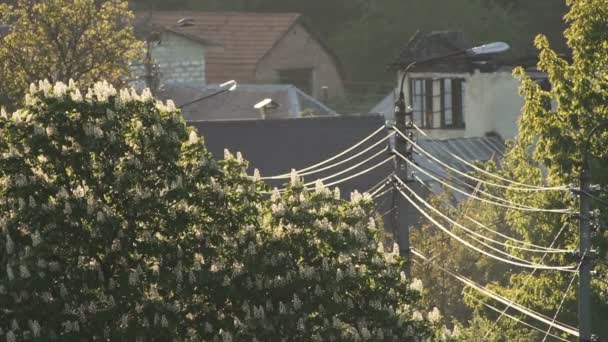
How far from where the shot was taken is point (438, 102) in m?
67.5

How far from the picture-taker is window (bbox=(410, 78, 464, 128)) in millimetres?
66625

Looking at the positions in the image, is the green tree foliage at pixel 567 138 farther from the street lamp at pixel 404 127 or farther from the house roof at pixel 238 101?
the house roof at pixel 238 101

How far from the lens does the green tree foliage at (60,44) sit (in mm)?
48000

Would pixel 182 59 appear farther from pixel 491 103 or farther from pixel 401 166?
pixel 401 166

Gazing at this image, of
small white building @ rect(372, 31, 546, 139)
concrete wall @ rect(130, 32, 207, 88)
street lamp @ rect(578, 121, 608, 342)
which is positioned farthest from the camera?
concrete wall @ rect(130, 32, 207, 88)

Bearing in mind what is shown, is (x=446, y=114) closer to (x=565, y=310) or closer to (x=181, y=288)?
(x=565, y=310)

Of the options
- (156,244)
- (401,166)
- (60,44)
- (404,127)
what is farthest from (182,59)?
(156,244)

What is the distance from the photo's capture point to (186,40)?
87312 mm

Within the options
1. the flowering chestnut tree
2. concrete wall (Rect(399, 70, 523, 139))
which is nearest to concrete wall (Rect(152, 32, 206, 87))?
concrete wall (Rect(399, 70, 523, 139))

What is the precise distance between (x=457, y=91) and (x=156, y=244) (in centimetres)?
4345

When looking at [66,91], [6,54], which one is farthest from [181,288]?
[6,54]

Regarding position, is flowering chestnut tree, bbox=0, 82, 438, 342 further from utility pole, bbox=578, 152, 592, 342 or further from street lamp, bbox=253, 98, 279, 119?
street lamp, bbox=253, 98, 279, 119

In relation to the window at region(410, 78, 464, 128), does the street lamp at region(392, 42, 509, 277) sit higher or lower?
higher

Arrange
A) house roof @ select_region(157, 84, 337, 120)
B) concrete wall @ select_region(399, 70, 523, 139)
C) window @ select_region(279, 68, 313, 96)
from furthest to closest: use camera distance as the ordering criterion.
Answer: window @ select_region(279, 68, 313, 96)
house roof @ select_region(157, 84, 337, 120)
concrete wall @ select_region(399, 70, 523, 139)
